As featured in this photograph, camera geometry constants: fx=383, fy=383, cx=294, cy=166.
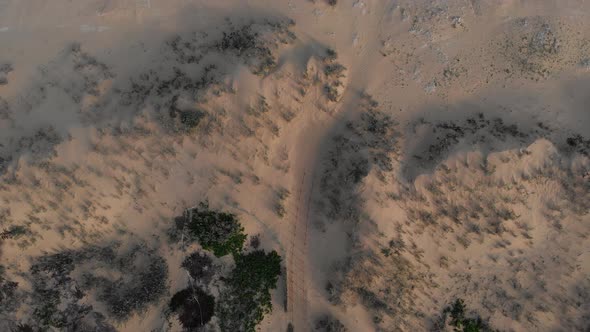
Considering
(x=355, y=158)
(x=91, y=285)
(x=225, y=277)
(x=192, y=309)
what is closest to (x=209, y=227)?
(x=225, y=277)

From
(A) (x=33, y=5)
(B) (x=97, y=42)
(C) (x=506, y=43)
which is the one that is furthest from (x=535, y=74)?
(A) (x=33, y=5)

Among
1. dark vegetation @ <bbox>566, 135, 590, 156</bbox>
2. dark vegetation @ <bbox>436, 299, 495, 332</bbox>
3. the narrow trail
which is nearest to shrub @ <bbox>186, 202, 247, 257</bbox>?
the narrow trail

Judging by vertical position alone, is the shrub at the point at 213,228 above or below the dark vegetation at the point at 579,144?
below

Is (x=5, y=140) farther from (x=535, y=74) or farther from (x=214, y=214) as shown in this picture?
(x=535, y=74)

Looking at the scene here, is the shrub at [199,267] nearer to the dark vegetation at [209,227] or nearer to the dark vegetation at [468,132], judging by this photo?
the dark vegetation at [209,227]

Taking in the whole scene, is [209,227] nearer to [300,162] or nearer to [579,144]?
[300,162]

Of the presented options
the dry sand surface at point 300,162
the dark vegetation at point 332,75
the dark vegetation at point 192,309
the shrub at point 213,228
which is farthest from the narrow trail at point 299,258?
the dark vegetation at point 332,75
